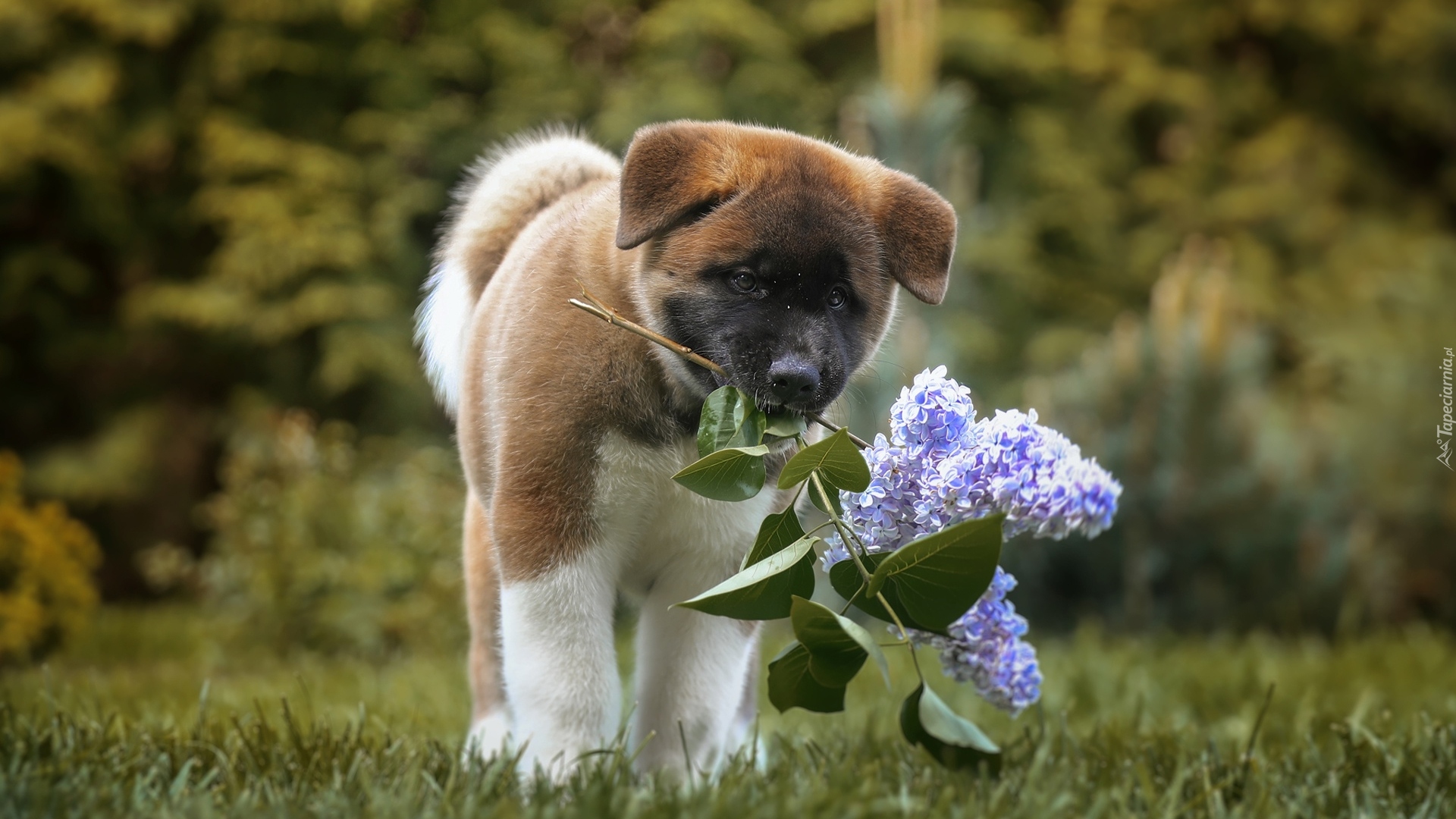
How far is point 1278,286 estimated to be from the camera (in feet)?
29.6

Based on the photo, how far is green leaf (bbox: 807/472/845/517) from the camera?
2.20 meters

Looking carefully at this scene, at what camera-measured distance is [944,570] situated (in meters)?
2.08

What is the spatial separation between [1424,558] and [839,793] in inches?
236

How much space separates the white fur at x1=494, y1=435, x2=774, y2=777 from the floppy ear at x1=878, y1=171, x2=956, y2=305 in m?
0.52

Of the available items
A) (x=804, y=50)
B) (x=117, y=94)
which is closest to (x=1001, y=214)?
(x=804, y=50)

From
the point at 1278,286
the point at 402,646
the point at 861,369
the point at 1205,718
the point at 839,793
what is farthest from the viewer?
the point at 1278,286

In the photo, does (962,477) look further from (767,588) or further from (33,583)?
(33,583)

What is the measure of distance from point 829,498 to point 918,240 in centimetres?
60

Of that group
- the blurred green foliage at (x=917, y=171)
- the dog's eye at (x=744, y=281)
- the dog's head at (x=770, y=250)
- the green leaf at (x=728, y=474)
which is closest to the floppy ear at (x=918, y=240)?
the dog's head at (x=770, y=250)

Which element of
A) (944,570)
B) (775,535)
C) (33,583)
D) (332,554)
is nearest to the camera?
(944,570)

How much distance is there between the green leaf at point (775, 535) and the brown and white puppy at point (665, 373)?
8.8 inches

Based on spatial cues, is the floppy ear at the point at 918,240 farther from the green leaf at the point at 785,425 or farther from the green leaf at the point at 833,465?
the green leaf at the point at 833,465

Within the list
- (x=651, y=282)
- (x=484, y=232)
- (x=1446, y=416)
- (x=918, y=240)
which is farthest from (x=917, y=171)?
(x=651, y=282)

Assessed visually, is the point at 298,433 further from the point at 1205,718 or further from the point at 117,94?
the point at 1205,718
